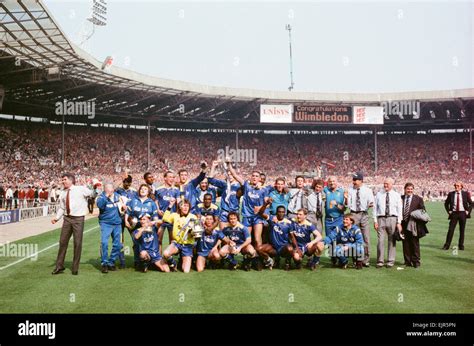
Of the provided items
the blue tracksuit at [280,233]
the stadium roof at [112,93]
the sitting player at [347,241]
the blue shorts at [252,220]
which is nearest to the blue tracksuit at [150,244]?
the blue shorts at [252,220]

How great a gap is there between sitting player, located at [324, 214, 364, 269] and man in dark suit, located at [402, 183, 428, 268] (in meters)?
1.05

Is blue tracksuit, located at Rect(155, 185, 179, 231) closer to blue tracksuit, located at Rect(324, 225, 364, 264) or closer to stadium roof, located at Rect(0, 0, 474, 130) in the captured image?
blue tracksuit, located at Rect(324, 225, 364, 264)

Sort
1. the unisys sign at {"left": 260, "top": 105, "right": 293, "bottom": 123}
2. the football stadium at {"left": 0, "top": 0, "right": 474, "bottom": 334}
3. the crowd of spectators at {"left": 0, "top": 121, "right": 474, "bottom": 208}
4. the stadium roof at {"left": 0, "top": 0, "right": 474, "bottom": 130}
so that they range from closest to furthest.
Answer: the football stadium at {"left": 0, "top": 0, "right": 474, "bottom": 334} < the stadium roof at {"left": 0, "top": 0, "right": 474, "bottom": 130} < the crowd of spectators at {"left": 0, "top": 121, "right": 474, "bottom": 208} < the unisys sign at {"left": 260, "top": 105, "right": 293, "bottom": 123}

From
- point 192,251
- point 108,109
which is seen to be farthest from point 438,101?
point 192,251

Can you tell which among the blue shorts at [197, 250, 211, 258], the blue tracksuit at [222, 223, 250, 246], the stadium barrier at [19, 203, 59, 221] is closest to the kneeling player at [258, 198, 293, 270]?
the blue tracksuit at [222, 223, 250, 246]

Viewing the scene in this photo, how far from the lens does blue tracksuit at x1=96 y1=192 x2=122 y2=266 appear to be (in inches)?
352

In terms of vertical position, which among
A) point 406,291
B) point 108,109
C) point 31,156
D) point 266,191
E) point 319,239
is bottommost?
point 406,291

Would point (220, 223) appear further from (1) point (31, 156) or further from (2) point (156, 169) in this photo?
(2) point (156, 169)

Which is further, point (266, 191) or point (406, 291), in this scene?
point (266, 191)

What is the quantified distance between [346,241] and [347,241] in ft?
0.07
